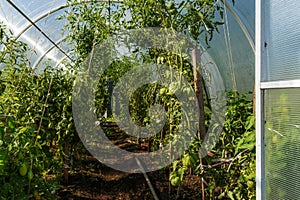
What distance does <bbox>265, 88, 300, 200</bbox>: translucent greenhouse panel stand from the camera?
1.15 m

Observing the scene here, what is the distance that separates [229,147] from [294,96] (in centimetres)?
97

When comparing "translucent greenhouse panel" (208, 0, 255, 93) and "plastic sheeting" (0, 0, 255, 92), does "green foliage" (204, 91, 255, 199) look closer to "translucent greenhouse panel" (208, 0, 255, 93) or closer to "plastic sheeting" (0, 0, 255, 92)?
"plastic sheeting" (0, 0, 255, 92)

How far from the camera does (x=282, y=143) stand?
1.22 meters

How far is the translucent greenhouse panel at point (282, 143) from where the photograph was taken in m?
1.15

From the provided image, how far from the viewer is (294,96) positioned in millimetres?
1151

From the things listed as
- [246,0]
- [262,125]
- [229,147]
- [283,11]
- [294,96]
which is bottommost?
[229,147]

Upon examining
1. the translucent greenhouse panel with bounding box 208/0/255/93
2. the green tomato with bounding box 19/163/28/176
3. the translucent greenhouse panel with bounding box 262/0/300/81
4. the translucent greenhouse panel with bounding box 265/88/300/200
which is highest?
the translucent greenhouse panel with bounding box 208/0/255/93

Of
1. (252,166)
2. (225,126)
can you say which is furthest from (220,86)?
(252,166)

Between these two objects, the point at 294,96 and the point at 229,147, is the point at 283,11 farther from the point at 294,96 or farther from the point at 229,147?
the point at 229,147

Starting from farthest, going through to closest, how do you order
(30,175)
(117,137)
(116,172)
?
(117,137)
(116,172)
(30,175)

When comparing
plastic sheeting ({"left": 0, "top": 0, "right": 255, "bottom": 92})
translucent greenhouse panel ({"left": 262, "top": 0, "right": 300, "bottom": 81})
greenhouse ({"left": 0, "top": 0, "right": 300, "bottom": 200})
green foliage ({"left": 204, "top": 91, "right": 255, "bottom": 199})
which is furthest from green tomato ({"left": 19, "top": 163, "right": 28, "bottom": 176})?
plastic sheeting ({"left": 0, "top": 0, "right": 255, "bottom": 92})

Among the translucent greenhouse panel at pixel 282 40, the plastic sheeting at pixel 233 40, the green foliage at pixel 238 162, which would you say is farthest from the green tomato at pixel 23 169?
the plastic sheeting at pixel 233 40

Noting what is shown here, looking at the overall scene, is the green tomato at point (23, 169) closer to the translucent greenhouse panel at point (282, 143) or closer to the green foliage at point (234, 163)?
the green foliage at point (234, 163)

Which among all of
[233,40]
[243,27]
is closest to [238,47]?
[233,40]
